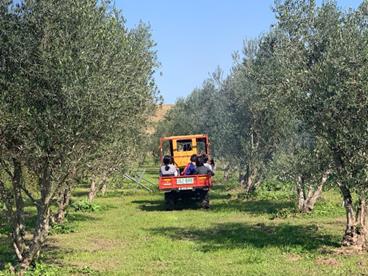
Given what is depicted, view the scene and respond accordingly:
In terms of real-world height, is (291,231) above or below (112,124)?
below

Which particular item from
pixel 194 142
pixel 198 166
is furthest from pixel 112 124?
pixel 194 142

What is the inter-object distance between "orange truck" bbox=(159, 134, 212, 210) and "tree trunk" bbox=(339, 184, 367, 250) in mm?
11217

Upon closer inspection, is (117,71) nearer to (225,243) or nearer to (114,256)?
(114,256)

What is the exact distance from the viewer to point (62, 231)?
749 inches

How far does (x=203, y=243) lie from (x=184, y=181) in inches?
366

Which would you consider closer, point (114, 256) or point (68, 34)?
point (68, 34)

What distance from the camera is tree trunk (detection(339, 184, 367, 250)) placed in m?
14.6

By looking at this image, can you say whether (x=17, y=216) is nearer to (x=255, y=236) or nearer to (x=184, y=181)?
(x=255, y=236)

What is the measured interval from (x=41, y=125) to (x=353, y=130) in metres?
7.21

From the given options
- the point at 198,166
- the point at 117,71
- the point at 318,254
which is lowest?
the point at 318,254

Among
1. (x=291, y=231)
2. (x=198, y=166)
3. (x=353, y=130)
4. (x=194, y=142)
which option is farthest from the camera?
(x=194, y=142)

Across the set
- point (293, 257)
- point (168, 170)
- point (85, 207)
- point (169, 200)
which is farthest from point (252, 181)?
point (293, 257)

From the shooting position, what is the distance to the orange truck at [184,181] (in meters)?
25.6

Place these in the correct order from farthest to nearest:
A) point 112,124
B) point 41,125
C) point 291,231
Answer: point 291,231, point 112,124, point 41,125
